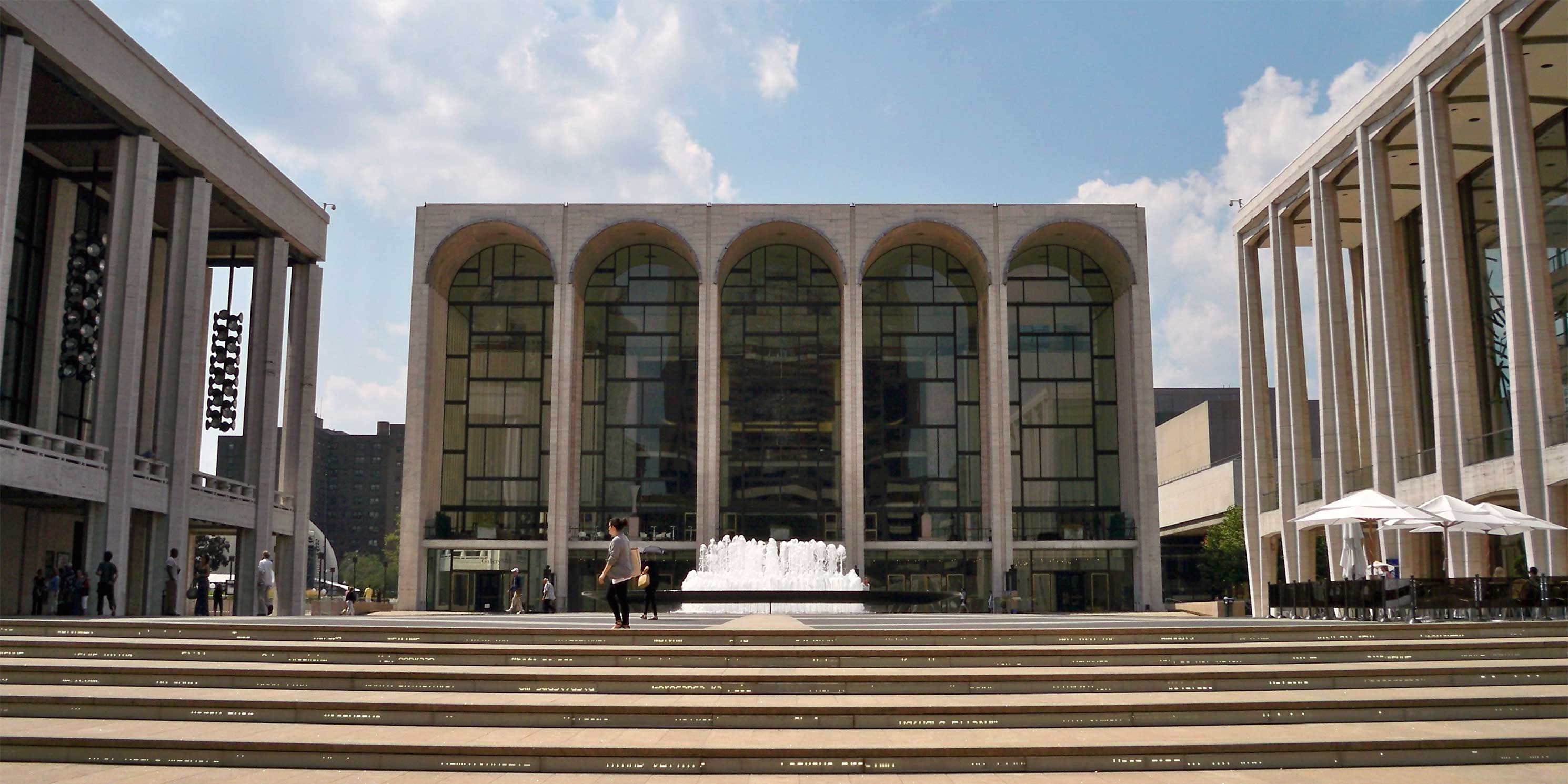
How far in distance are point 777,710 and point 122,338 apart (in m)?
26.1

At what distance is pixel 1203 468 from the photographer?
6406cm

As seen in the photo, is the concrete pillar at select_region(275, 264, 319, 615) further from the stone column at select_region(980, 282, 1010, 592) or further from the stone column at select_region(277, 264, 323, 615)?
the stone column at select_region(980, 282, 1010, 592)

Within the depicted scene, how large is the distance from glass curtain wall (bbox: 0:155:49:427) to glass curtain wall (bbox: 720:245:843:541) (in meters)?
24.5

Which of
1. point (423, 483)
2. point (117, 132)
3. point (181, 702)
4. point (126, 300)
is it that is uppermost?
point (117, 132)

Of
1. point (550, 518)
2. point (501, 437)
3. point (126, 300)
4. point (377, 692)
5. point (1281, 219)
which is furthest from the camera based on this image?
point (501, 437)

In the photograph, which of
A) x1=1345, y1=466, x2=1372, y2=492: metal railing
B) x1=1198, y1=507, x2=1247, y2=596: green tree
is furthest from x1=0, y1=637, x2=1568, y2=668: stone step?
x1=1198, y1=507, x2=1247, y2=596: green tree

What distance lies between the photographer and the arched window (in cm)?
4838

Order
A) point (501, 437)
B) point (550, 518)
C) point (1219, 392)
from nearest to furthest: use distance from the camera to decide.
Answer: point (550, 518)
point (501, 437)
point (1219, 392)

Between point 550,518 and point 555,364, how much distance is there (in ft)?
19.8

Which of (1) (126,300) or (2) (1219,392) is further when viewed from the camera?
(2) (1219,392)

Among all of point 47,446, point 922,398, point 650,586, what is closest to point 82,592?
point 47,446

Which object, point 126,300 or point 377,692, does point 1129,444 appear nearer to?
point 126,300

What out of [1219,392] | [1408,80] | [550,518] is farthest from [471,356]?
[1219,392]

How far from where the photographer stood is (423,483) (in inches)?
1813
